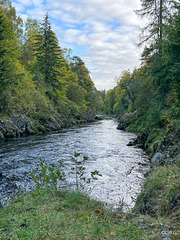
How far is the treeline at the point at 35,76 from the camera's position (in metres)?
20.8

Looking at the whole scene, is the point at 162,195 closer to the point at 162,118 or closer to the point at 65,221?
the point at 65,221

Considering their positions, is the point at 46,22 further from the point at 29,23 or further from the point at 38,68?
the point at 29,23

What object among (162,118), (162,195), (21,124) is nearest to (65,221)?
(162,195)

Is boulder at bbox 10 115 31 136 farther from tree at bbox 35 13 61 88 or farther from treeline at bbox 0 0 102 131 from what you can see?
tree at bbox 35 13 61 88

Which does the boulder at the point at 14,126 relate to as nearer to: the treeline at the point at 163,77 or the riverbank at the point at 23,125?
the riverbank at the point at 23,125

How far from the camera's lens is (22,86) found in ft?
75.4

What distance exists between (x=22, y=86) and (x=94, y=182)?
1891cm

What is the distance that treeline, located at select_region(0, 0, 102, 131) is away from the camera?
2077 cm

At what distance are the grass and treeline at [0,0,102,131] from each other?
57.3 ft

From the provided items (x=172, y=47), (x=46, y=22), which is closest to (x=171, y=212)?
(x=172, y=47)

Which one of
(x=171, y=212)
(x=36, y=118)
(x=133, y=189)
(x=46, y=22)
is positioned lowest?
(x=133, y=189)

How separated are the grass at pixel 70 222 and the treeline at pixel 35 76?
17.5 metres

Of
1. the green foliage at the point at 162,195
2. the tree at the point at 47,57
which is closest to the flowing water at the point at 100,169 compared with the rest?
the green foliage at the point at 162,195

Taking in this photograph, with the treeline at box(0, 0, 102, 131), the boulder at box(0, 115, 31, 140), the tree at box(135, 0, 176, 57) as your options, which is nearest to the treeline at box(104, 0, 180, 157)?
the tree at box(135, 0, 176, 57)
